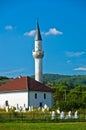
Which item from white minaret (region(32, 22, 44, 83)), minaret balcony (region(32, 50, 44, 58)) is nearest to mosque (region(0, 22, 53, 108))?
white minaret (region(32, 22, 44, 83))

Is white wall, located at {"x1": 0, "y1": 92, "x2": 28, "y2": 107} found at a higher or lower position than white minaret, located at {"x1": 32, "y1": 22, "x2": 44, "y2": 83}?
lower

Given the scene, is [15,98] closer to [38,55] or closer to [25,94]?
[25,94]

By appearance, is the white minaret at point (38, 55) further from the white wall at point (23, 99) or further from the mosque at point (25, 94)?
the white wall at point (23, 99)

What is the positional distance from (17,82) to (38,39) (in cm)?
1485

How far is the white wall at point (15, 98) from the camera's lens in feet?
225

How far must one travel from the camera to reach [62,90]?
4341 inches

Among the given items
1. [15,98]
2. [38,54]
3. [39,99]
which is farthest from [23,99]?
[38,54]

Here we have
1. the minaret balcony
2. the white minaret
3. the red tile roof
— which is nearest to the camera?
the red tile roof

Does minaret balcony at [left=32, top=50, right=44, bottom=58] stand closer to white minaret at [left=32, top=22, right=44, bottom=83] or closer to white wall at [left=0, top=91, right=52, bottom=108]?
white minaret at [left=32, top=22, right=44, bottom=83]

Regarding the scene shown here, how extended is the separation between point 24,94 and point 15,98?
5.56 feet

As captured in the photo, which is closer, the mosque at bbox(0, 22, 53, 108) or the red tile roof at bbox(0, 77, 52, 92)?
the mosque at bbox(0, 22, 53, 108)

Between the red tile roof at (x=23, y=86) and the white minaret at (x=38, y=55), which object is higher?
the white minaret at (x=38, y=55)

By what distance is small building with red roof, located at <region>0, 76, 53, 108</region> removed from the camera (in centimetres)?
6850

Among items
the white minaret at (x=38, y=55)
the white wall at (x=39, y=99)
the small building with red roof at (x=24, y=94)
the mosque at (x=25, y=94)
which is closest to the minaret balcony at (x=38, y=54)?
the white minaret at (x=38, y=55)
